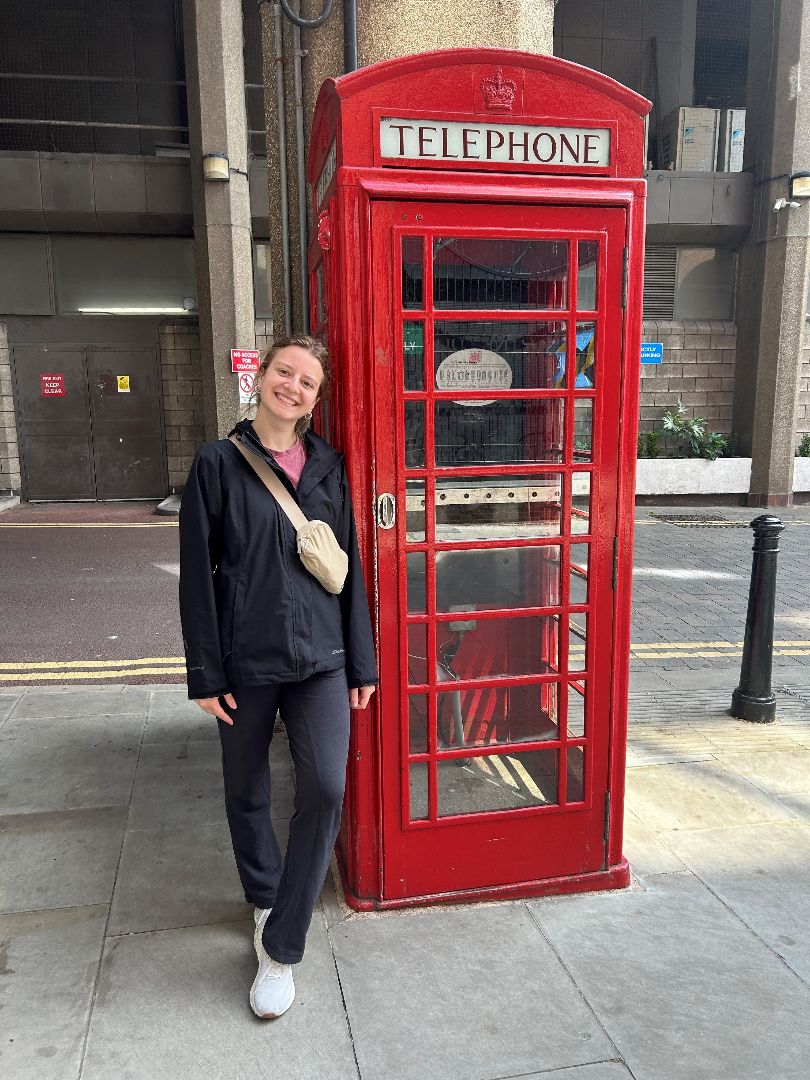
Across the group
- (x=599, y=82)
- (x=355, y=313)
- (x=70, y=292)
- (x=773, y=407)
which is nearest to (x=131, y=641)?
(x=355, y=313)

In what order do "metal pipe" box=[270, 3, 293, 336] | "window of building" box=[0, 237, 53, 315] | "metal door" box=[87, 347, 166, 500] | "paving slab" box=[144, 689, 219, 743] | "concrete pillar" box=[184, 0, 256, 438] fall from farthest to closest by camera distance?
"metal door" box=[87, 347, 166, 500], "window of building" box=[0, 237, 53, 315], "concrete pillar" box=[184, 0, 256, 438], "paving slab" box=[144, 689, 219, 743], "metal pipe" box=[270, 3, 293, 336]

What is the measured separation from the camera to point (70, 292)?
1430 cm

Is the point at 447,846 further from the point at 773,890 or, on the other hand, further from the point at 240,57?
the point at 240,57

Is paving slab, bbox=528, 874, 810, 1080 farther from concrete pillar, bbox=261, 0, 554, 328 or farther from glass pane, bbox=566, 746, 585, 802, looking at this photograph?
concrete pillar, bbox=261, 0, 554, 328

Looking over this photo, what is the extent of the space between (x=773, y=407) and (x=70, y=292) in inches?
499

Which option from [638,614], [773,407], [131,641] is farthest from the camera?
[773,407]

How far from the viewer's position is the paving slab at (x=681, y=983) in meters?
2.33

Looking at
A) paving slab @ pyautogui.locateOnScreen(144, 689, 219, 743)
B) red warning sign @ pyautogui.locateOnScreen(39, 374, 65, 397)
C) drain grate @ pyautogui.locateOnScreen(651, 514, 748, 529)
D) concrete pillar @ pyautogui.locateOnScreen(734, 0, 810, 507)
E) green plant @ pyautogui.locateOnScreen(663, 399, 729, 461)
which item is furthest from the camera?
green plant @ pyautogui.locateOnScreen(663, 399, 729, 461)

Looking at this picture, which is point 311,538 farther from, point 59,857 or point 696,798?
point 696,798

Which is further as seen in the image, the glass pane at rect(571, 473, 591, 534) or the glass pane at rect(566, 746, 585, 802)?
the glass pane at rect(566, 746, 585, 802)

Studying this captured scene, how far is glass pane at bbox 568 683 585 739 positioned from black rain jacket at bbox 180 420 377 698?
3.71 feet

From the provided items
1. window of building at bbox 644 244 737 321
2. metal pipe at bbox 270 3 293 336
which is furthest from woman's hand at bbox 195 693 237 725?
window of building at bbox 644 244 737 321

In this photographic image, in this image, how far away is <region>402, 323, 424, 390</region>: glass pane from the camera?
278 cm

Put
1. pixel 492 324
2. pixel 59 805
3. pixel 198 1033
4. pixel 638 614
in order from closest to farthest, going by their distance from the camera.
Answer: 1. pixel 198 1033
2. pixel 492 324
3. pixel 59 805
4. pixel 638 614
